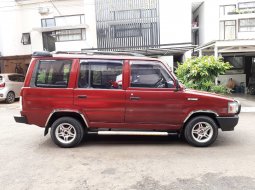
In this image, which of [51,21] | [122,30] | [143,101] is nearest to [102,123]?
[143,101]

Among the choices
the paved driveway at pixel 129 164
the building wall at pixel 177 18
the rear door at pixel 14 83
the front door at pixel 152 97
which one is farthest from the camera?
the building wall at pixel 177 18

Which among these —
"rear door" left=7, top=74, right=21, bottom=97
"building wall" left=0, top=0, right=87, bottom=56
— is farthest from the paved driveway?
"building wall" left=0, top=0, right=87, bottom=56

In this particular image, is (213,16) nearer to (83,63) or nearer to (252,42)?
(252,42)

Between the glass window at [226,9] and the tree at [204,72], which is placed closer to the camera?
the tree at [204,72]

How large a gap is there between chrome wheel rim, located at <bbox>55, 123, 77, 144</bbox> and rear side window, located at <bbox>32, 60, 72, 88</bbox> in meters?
0.93

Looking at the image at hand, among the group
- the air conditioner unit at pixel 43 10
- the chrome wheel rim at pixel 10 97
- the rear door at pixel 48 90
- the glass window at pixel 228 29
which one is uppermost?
the air conditioner unit at pixel 43 10

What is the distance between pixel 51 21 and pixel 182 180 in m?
18.5

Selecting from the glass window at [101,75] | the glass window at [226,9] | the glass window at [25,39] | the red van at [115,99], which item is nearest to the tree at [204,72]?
the red van at [115,99]

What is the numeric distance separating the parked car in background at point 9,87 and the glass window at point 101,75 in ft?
32.8

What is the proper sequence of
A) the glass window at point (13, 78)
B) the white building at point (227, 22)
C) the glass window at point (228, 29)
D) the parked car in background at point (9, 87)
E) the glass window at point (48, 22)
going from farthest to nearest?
the glass window at point (48, 22)
the glass window at point (228, 29)
the white building at point (227, 22)
the glass window at point (13, 78)
the parked car in background at point (9, 87)

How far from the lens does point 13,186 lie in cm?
408

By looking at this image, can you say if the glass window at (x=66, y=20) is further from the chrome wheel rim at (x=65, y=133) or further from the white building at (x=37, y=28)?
the chrome wheel rim at (x=65, y=133)

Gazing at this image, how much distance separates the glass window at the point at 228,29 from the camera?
53.0ft

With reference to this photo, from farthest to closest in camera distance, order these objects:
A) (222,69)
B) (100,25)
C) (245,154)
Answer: (100,25), (222,69), (245,154)
